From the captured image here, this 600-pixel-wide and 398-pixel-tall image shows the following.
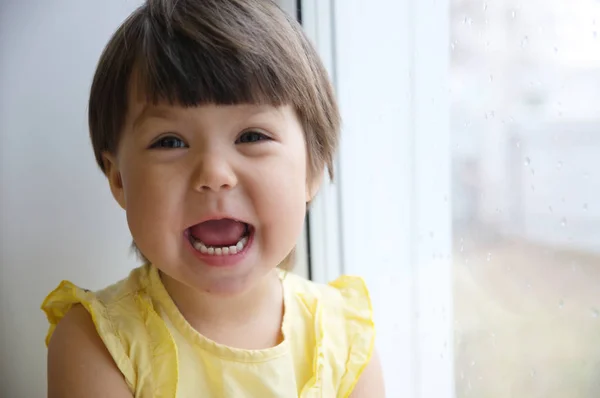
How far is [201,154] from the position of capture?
26.5 inches

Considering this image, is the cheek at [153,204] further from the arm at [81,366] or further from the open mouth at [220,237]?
the arm at [81,366]

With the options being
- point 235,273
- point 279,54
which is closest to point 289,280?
point 235,273

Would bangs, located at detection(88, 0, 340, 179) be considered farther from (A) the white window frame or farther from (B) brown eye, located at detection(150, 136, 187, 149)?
(A) the white window frame

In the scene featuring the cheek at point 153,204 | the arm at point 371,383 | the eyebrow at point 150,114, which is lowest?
the arm at point 371,383

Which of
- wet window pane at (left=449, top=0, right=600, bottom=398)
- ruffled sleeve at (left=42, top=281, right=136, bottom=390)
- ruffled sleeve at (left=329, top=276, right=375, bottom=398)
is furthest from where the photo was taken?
ruffled sleeve at (left=329, top=276, right=375, bottom=398)

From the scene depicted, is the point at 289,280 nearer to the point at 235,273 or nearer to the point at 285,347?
the point at 285,347

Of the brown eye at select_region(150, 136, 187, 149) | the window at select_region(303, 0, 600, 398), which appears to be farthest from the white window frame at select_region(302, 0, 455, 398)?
the brown eye at select_region(150, 136, 187, 149)

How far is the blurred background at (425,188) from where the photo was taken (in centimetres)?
65

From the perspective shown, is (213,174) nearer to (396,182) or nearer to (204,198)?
(204,198)

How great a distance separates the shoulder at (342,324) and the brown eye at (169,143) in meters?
0.31

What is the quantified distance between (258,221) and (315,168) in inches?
5.7

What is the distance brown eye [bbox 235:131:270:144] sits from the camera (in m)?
0.70

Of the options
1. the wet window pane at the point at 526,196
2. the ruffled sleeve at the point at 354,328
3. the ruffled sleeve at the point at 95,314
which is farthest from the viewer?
the ruffled sleeve at the point at 354,328

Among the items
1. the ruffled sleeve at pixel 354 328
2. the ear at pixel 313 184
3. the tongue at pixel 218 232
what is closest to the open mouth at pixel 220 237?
the tongue at pixel 218 232
